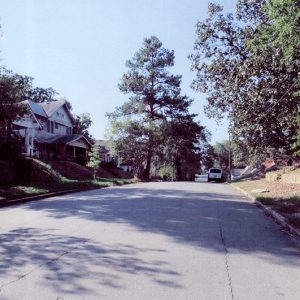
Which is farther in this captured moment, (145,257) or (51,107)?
(51,107)

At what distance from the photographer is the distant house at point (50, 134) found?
1687 inches

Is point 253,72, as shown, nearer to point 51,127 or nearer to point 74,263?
point 74,263

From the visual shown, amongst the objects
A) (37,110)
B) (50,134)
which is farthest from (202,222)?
(50,134)

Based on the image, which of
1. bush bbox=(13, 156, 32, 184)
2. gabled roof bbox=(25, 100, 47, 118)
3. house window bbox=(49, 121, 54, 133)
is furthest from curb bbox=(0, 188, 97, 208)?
house window bbox=(49, 121, 54, 133)

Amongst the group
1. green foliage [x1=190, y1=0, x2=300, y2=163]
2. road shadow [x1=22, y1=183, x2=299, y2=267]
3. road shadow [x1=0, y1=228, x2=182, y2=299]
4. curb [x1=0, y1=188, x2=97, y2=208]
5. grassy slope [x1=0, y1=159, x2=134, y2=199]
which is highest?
green foliage [x1=190, y1=0, x2=300, y2=163]

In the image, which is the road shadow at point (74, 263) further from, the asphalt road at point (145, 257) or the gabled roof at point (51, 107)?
the gabled roof at point (51, 107)

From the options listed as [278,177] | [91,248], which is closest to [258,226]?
[91,248]

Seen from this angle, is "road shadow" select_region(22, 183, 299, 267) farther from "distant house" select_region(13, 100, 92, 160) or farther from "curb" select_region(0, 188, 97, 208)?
"distant house" select_region(13, 100, 92, 160)

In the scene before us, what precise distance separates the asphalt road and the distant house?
32787 mm

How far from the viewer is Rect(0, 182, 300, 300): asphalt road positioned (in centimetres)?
492

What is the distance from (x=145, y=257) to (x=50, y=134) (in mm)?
45792

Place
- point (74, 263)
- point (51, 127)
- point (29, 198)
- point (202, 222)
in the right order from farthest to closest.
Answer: point (51, 127) → point (29, 198) → point (202, 222) → point (74, 263)

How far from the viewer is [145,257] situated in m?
6.54

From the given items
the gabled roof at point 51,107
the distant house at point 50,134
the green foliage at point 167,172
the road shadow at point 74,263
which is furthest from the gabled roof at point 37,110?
the road shadow at point 74,263
